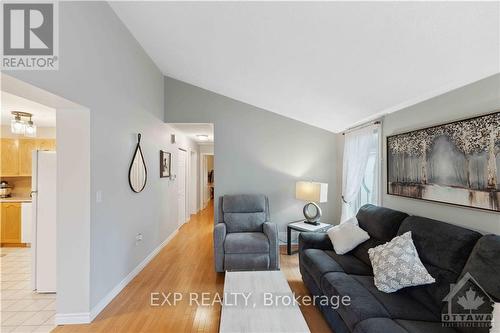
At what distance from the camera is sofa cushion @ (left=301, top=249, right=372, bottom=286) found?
2178 mm

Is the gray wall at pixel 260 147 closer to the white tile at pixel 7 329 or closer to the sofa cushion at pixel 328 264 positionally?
the sofa cushion at pixel 328 264

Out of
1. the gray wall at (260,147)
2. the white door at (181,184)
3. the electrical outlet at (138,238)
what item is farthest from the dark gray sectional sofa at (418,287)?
the white door at (181,184)

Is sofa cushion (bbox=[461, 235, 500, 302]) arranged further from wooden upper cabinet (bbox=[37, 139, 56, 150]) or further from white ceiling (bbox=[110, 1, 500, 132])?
wooden upper cabinet (bbox=[37, 139, 56, 150])

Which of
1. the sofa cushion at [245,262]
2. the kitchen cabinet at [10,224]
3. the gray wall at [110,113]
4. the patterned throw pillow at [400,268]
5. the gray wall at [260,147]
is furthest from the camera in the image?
the gray wall at [260,147]

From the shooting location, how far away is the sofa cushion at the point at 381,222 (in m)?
2.27

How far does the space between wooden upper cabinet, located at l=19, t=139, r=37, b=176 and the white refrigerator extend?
2356mm

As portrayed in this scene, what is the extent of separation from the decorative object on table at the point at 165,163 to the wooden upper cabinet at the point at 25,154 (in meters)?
2.40

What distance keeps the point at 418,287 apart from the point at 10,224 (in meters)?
5.97

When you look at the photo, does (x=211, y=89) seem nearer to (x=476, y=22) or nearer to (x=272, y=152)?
(x=272, y=152)

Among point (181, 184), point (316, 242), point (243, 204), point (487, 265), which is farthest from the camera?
point (181, 184)

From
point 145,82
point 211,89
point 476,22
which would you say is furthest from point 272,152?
point 476,22

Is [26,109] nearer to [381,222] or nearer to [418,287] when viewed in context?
[381,222]

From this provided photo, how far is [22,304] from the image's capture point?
2.41 m

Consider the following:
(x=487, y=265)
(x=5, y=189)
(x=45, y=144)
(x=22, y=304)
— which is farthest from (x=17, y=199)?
(x=487, y=265)
